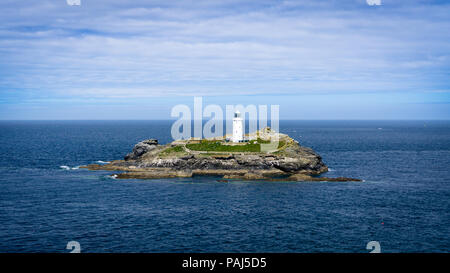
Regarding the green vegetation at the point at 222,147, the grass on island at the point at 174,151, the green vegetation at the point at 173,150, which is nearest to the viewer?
the grass on island at the point at 174,151

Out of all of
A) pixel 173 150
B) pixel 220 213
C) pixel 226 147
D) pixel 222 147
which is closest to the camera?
pixel 220 213

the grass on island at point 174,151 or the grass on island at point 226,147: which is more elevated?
the grass on island at point 226,147

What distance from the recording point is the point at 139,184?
219 ft

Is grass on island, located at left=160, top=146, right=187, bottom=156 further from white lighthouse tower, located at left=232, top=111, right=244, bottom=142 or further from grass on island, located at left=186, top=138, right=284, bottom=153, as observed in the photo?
white lighthouse tower, located at left=232, top=111, right=244, bottom=142

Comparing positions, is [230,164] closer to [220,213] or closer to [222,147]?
[222,147]

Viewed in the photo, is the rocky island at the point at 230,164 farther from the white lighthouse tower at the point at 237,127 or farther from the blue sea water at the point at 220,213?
the white lighthouse tower at the point at 237,127

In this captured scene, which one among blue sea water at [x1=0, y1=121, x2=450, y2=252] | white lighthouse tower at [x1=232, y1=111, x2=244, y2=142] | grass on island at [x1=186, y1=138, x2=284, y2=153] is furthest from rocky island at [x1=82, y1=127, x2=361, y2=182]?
white lighthouse tower at [x1=232, y1=111, x2=244, y2=142]

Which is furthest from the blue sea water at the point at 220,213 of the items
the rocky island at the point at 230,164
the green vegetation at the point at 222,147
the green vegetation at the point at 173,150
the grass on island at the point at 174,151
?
the green vegetation at the point at 173,150

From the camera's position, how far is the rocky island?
243ft

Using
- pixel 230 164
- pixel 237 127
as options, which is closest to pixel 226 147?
pixel 230 164

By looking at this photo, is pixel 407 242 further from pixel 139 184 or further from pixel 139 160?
pixel 139 160

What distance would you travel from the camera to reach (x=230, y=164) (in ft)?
253

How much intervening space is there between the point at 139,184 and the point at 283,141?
3788 centimetres

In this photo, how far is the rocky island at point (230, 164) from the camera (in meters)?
73.9
